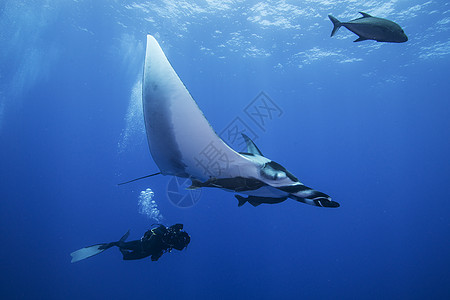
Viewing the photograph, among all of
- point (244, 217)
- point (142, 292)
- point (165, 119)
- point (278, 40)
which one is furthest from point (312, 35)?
point (244, 217)

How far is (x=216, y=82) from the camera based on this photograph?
86.8 ft

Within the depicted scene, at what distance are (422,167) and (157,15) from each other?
60763mm

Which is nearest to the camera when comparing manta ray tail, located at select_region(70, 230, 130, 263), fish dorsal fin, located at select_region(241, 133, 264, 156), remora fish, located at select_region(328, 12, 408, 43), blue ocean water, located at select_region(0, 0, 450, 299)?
remora fish, located at select_region(328, 12, 408, 43)

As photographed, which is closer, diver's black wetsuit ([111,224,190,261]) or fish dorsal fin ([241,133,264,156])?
fish dorsal fin ([241,133,264,156])

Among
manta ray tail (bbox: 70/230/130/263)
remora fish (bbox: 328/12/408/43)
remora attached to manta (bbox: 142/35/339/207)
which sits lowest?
manta ray tail (bbox: 70/230/130/263)

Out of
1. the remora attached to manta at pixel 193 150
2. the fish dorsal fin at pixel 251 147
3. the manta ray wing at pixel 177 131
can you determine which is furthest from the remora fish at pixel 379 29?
the manta ray wing at pixel 177 131

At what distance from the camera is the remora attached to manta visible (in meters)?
1.91

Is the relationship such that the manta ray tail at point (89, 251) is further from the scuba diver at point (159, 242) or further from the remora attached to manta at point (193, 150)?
the remora attached to manta at point (193, 150)

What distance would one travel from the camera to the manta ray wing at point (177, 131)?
1.88 meters

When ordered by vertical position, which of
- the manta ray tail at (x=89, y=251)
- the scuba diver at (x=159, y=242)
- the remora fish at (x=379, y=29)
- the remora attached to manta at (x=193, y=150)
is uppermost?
the remora fish at (x=379, y=29)

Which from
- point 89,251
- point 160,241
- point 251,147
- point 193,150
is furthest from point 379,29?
point 89,251

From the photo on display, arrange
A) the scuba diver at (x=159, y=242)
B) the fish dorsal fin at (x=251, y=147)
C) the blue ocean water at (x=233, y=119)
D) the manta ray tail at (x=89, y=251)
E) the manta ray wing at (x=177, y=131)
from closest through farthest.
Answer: the manta ray wing at (x=177, y=131), the fish dorsal fin at (x=251, y=147), the scuba diver at (x=159, y=242), the manta ray tail at (x=89, y=251), the blue ocean water at (x=233, y=119)

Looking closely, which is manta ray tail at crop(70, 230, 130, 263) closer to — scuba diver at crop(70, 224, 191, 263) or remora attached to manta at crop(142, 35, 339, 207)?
scuba diver at crop(70, 224, 191, 263)

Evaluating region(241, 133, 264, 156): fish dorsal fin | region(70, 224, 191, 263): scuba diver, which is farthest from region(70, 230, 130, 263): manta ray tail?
region(241, 133, 264, 156): fish dorsal fin
